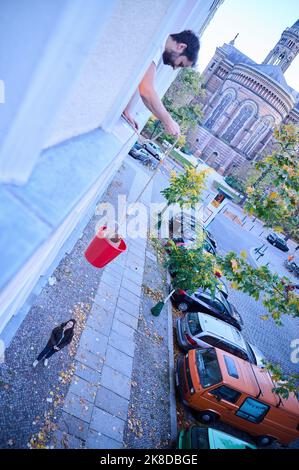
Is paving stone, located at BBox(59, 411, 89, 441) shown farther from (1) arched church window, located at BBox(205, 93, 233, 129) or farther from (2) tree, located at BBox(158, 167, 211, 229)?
(1) arched church window, located at BBox(205, 93, 233, 129)

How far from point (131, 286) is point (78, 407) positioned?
4.92 metres

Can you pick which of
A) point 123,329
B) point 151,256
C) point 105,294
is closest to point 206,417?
point 123,329

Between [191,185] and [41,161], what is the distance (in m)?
11.8

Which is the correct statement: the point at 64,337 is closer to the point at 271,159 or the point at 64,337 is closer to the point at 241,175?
the point at 271,159

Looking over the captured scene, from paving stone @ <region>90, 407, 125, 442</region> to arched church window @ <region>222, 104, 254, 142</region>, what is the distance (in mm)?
50503

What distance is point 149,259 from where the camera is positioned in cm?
1289

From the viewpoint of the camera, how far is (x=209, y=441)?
19.0 ft

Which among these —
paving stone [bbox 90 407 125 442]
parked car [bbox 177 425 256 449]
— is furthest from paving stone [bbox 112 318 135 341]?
parked car [bbox 177 425 256 449]

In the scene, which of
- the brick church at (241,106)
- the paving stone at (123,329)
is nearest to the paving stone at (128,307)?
the paving stone at (123,329)

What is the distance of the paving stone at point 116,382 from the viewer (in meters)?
6.73

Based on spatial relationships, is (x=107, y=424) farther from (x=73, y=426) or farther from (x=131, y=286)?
(x=131, y=286)

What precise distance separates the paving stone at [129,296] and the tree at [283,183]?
17.5 feet

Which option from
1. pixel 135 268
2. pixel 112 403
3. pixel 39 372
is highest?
pixel 135 268
